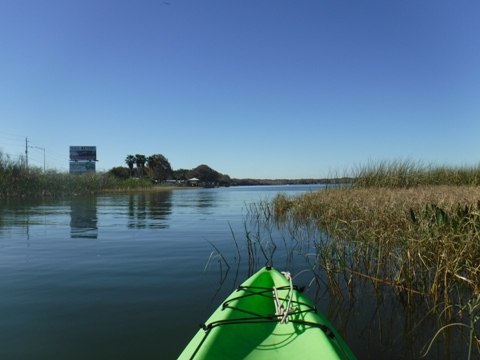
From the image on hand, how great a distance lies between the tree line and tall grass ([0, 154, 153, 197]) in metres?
27.4

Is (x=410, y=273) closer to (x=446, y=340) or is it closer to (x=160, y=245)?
(x=446, y=340)

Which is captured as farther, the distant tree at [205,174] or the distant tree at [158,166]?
the distant tree at [205,174]

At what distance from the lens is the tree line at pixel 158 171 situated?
304 feet

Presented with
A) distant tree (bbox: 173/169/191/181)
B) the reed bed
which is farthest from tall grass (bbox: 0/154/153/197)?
distant tree (bbox: 173/169/191/181)

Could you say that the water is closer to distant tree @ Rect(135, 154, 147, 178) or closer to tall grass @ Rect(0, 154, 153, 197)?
tall grass @ Rect(0, 154, 153, 197)

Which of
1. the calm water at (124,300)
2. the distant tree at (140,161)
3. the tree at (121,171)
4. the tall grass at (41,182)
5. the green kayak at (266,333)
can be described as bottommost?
the calm water at (124,300)

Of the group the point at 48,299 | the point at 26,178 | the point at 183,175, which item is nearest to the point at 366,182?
the point at 48,299

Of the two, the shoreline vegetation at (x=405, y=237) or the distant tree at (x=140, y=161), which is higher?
the distant tree at (x=140, y=161)

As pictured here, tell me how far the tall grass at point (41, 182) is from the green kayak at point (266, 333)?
107 ft

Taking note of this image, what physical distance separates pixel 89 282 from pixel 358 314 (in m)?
4.37

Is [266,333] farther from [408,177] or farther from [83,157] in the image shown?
[83,157]

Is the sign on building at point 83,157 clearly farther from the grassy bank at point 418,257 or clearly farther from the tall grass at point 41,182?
the grassy bank at point 418,257

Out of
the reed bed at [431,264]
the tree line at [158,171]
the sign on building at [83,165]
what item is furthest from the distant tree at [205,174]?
the reed bed at [431,264]

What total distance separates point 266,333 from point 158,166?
104633mm
